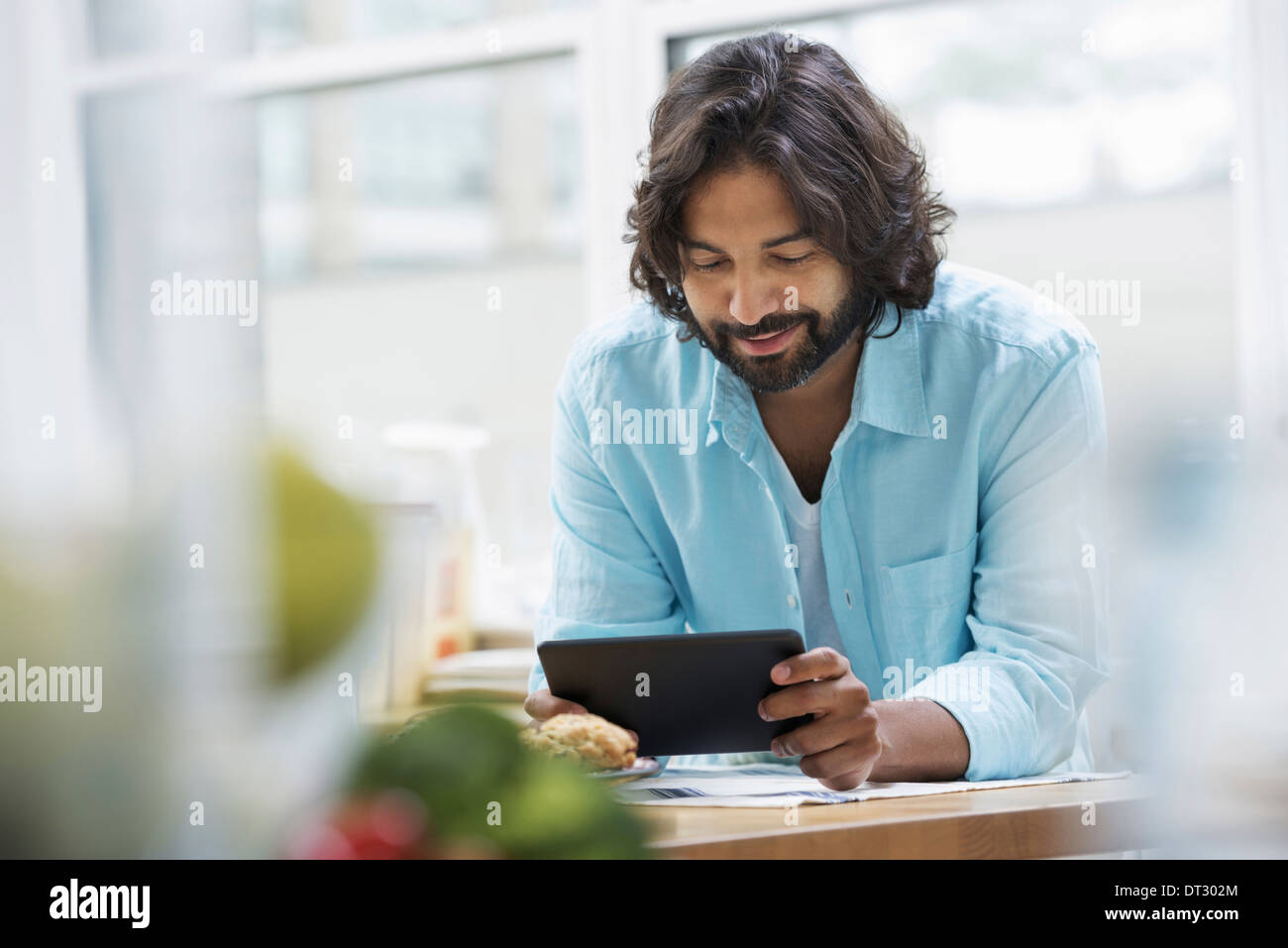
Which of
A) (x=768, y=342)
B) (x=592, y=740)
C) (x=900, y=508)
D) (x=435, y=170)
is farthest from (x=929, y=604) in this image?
(x=435, y=170)

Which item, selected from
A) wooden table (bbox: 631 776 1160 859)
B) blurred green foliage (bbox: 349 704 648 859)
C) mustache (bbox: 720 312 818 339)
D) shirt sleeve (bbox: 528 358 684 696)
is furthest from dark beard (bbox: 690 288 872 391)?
blurred green foliage (bbox: 349 704 648 859)

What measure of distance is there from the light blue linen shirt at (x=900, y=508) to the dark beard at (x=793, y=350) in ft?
0.15

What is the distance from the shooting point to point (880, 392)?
1398 mm

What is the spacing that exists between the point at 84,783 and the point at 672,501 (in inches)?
49.1

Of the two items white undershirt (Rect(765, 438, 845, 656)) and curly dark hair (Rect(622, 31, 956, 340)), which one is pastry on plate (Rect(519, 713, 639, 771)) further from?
curly dark hair (Rect(622, 31, 956, 340))

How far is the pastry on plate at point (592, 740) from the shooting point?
848 millimetres

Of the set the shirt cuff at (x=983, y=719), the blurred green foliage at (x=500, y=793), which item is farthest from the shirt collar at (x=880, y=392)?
the blurred green foliage at (x=500, y=793)

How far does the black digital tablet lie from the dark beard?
0.48 metres

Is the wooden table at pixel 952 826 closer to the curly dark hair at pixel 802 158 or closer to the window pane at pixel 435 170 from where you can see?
the curly dark hair at pixel 802 158

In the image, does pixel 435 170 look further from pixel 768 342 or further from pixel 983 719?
pixel 983 719

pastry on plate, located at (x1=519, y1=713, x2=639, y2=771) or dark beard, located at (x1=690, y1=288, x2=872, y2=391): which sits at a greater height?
dark beard, located at (x1=690, y1=288, x2=872, y2=391)

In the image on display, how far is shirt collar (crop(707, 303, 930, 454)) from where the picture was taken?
4.57 feet

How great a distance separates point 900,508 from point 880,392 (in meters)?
0.13
